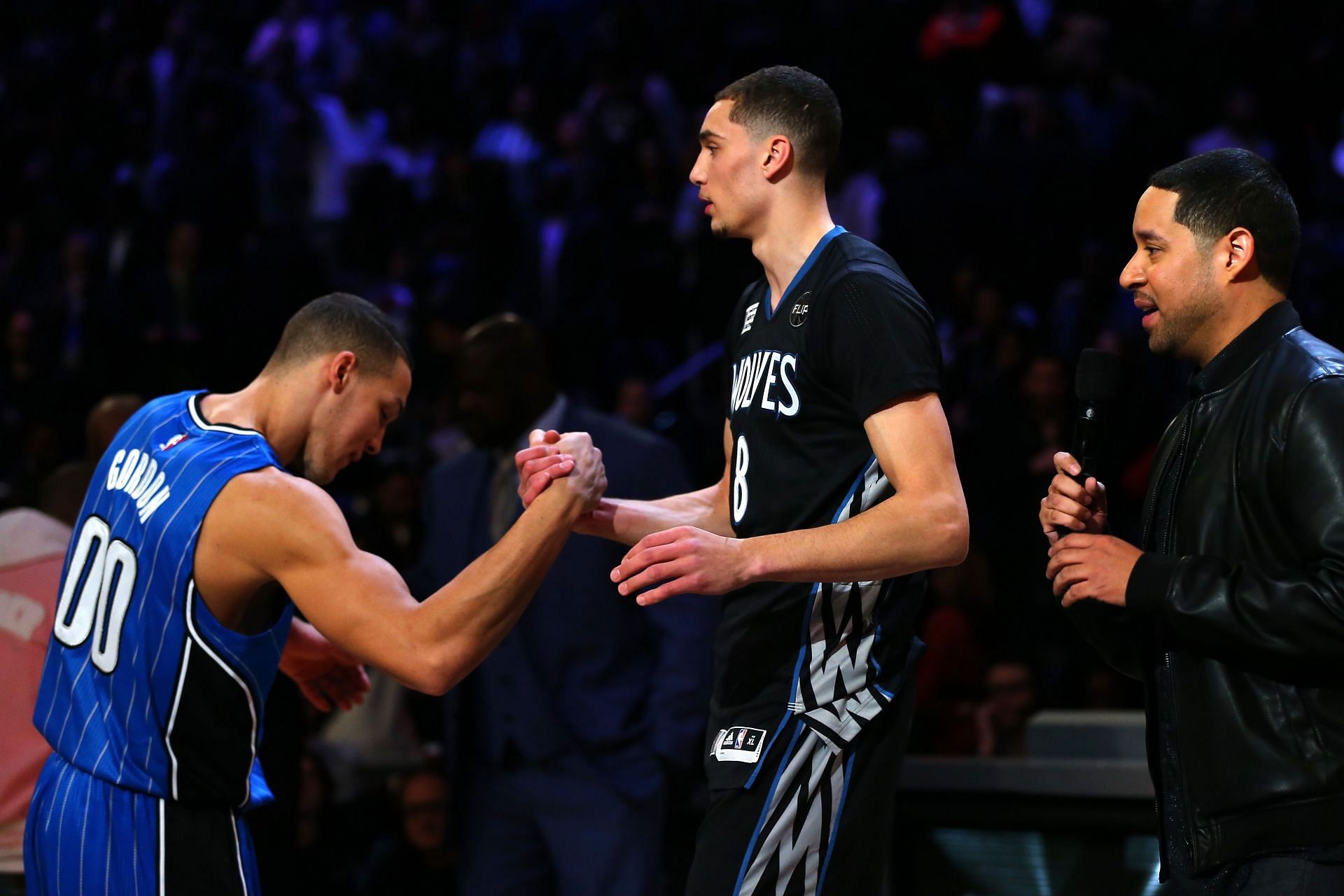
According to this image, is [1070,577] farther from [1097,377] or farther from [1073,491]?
[1097,377]

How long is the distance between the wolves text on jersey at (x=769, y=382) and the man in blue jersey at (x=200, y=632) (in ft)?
1.28

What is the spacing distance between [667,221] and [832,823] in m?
7.32

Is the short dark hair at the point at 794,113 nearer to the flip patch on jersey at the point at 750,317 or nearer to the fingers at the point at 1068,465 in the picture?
the flip patch on jersey at the point at 750,317

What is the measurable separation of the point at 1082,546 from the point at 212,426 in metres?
1.89

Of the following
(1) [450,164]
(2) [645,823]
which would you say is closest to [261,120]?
(1) [450,164]

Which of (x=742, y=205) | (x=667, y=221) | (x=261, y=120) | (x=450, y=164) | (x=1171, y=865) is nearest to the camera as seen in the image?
(x=1171, y=865)

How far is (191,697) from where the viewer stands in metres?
3.15

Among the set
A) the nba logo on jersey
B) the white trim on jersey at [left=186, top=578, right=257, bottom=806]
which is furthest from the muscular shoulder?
the nba logo on jersey

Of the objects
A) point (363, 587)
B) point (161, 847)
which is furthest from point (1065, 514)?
point (161, 847)

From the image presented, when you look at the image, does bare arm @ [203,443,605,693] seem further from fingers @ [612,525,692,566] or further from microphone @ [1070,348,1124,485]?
microphone @ [1070,348,1124,485]

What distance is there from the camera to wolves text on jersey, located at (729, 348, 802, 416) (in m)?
3.24

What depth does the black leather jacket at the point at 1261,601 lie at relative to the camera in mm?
2574

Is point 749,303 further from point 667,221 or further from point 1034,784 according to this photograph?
point 667,221

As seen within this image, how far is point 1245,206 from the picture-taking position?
9.48ft
